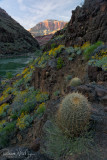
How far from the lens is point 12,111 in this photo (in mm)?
6234

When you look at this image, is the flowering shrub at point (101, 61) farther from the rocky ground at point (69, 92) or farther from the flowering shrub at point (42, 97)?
the flowering shrub at point (42, 97)

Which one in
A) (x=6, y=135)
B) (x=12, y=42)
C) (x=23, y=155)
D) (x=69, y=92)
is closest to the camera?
(x=23, y=155)

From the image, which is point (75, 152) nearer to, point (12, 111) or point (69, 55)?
point (12, 111)

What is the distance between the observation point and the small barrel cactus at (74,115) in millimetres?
1979

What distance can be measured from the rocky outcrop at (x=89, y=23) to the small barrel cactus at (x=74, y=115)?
509cm

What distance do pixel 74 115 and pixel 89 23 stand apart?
6896mm

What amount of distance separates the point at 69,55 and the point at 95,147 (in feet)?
19.1

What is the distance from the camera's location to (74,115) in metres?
1.99

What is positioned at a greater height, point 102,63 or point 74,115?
point 102,63

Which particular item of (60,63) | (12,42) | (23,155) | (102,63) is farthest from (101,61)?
(12,42)

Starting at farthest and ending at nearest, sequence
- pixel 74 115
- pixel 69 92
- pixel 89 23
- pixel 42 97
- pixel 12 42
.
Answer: pixel 12 42, pixel 89 23, pixel 42 97, pixel 69 92, pixel 74 115

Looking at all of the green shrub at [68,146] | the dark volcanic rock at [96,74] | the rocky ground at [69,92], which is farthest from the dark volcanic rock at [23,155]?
the dark volcanic rock at [96,74]

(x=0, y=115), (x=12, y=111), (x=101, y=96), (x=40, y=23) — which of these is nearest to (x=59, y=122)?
(x=101, y=96)

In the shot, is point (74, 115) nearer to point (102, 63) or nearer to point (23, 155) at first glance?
point (23, 155)
